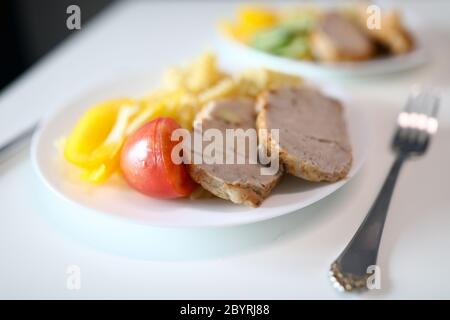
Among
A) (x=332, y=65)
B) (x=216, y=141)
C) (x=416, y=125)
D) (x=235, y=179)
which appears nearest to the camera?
(x=235, y=179)

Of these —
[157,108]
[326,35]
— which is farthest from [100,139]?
[326,35]

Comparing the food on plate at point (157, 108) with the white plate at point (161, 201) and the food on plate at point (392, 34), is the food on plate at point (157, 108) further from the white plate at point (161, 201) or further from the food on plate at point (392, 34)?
the food on plate at point (392, 34)

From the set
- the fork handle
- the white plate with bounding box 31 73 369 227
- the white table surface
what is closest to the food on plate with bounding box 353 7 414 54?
the white table surface

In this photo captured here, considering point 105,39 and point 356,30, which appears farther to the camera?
point 105,39

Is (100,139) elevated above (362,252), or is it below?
above

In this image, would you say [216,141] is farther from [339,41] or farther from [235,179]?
[339,41]

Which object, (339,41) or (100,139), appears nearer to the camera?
(100,139)
